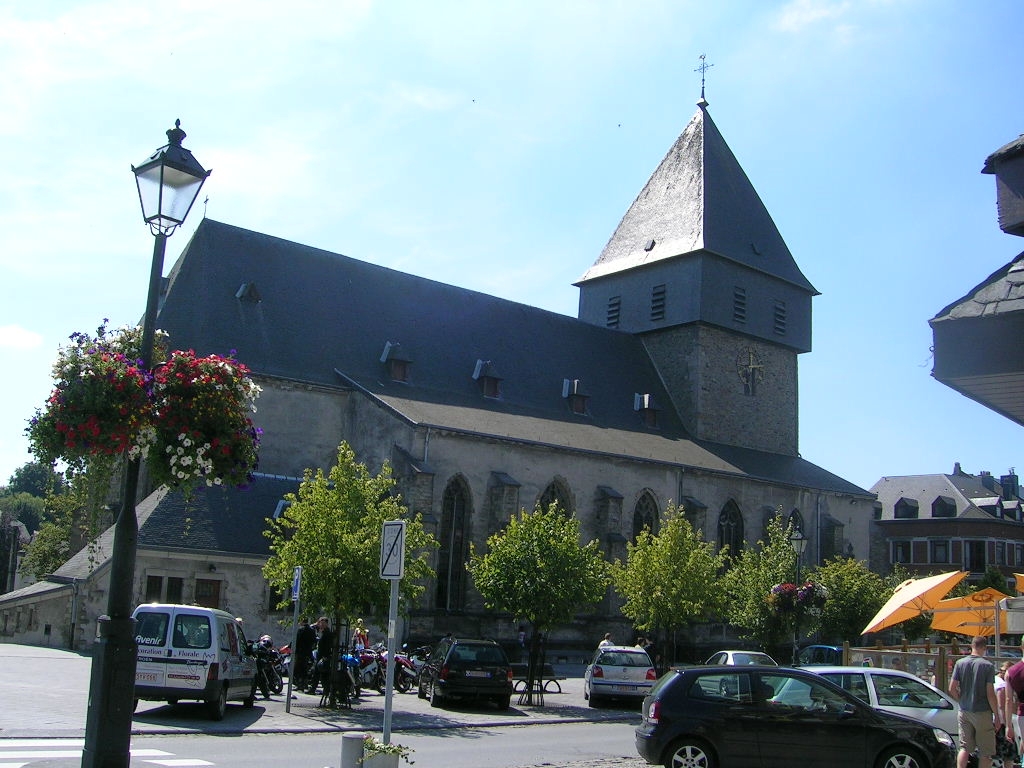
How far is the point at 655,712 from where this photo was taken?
11406 mm

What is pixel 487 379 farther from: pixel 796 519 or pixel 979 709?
pixel 979 709

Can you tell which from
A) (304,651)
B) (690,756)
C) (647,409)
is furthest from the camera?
(647,409)

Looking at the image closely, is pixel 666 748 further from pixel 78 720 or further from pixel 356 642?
pixel 356 642

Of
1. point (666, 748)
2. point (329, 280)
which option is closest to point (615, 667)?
point (666, 748)

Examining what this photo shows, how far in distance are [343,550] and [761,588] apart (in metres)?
13.9

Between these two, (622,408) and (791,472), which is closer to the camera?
(622,408)

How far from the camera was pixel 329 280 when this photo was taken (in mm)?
34562

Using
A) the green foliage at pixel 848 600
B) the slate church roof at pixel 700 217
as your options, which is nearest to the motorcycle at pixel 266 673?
the green foliage at pixel 848 600

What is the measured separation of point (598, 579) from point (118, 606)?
16.9 metres

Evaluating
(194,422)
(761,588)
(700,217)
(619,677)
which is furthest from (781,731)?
(700,217)

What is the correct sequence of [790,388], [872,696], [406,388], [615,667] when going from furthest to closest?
[790,388]
[406,388]
[615,667]
[872,696]

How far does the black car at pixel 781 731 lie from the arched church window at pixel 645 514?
23.8 m

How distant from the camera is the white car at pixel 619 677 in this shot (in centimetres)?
2127

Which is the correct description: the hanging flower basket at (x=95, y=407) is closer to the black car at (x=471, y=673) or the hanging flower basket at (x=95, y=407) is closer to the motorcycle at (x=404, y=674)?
the black car at (x=471, y=673)
